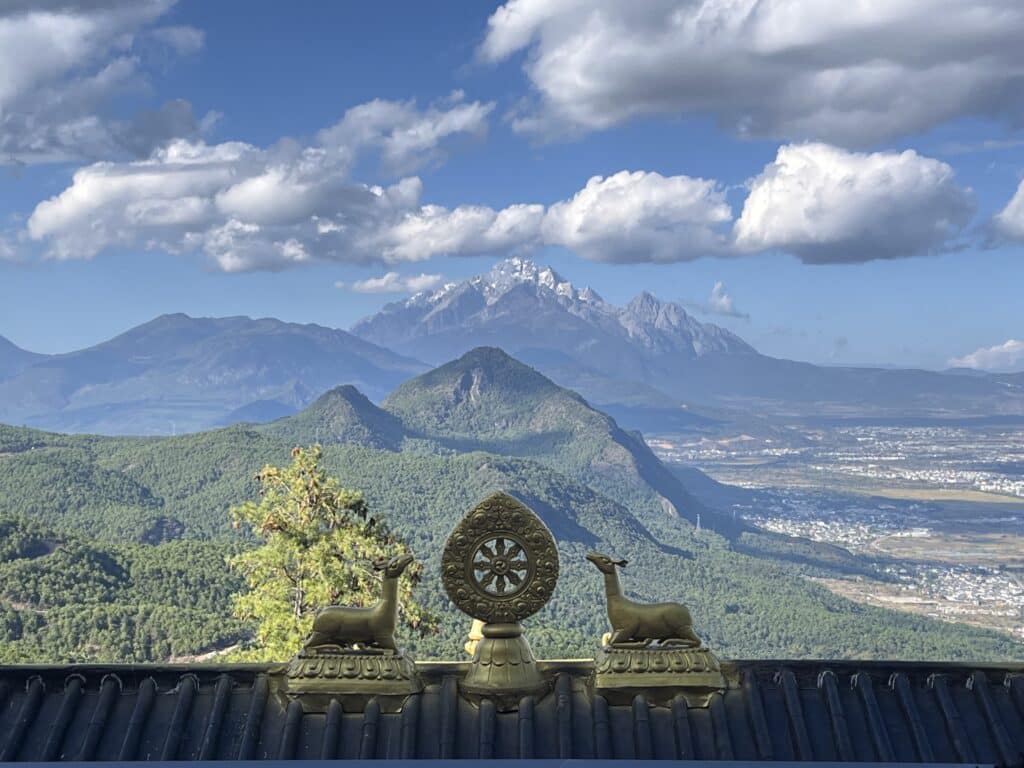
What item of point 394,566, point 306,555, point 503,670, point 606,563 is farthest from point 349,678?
point 306,555

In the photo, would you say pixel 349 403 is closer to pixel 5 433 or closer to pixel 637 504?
pixel 637 504

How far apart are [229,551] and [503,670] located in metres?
61.8

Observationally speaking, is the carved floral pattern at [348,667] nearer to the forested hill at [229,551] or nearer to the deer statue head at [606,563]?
the deer statue head at [606,563]

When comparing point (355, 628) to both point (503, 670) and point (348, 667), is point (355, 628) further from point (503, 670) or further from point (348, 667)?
point (503, 670)

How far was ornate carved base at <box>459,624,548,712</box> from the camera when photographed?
7129 mm

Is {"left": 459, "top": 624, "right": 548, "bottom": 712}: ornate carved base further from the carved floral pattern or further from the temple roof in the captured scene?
the carved floral pattern

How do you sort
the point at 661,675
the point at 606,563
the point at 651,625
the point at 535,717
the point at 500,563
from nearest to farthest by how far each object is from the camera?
1. the point at 535,717
2. the point at 661,675
3. the point at 651,625
4. the point at 500,563
5. the point at 606,563

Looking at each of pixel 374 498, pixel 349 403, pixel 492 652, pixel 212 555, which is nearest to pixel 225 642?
pixel 212 555

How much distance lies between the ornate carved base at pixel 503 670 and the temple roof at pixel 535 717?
0.06 metres

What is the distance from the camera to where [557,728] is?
273 inches

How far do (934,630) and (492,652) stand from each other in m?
111

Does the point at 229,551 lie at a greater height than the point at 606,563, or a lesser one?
lesser

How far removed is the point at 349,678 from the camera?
707cm

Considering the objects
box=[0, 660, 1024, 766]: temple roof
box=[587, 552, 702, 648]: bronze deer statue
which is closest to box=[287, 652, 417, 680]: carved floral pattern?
box=[0, 660, 1024, 766]: temple roof
